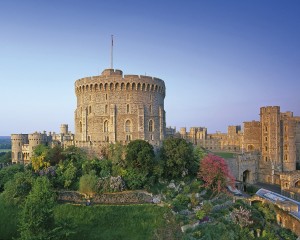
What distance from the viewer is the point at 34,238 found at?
21.8 metres

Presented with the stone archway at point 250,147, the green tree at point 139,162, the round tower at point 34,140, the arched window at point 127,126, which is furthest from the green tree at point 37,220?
the stone archway at point 250,147

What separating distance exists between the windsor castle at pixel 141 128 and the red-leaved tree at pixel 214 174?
30.4ft

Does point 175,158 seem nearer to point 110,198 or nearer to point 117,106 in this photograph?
point 110,198

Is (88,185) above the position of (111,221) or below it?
above

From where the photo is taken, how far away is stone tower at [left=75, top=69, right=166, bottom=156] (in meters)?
46.6

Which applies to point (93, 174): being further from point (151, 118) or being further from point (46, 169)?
point (151, 118)

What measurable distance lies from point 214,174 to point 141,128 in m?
14.8

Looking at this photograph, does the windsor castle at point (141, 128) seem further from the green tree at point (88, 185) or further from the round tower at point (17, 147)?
the green tree at point (88, 185)

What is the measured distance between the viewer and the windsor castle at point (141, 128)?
46.8m

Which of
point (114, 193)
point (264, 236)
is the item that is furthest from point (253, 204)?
point (114, 193)

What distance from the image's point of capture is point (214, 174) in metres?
36.8

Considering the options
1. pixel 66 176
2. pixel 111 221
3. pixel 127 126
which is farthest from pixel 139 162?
pixel 127 126

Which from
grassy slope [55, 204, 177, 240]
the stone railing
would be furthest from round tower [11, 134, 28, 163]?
grassy slope [55, 204, 177, 240]

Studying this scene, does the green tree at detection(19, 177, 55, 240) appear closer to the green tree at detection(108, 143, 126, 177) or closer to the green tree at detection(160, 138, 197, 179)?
the green tree at detection(108, 143, 126, 177)
